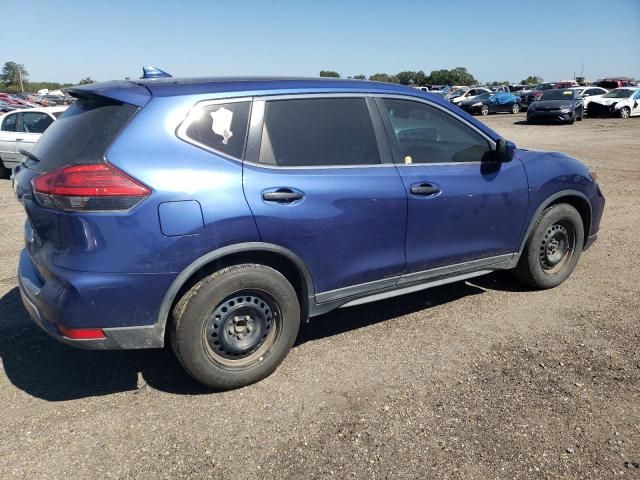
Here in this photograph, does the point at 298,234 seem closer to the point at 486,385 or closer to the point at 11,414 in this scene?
the point at 486,385

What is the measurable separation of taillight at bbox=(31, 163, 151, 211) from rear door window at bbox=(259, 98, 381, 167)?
2.48ft

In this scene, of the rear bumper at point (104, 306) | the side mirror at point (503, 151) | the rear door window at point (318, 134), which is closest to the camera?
the rear bumper at point (104, 306)

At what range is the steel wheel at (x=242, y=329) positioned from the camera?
2.99 meters

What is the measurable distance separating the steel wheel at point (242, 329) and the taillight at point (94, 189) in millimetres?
792

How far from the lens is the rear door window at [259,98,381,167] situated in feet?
10.1

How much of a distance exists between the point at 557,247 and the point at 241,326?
3007 millimetres

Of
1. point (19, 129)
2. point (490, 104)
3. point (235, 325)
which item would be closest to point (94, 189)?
point (235, 325)

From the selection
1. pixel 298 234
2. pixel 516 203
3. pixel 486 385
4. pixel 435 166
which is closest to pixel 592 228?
pixel 516 203

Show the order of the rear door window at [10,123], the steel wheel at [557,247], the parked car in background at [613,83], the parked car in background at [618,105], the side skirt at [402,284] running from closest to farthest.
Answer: the side skirt at [402,284] → the steel wheel at [557,247] → the rear door window at [10,123] → the parked car in background at [618,105] → the parked car in background at [613,83]

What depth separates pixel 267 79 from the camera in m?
3.34

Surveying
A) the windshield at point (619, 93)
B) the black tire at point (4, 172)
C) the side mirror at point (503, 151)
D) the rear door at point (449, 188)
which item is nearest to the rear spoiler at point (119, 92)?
the rear door at point (449, 188)

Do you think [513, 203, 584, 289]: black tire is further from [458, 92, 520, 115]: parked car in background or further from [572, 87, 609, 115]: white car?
[458, 92, 520, 115]: parked car in background

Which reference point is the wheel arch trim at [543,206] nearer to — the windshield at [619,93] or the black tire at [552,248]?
the black tire at [552,248]

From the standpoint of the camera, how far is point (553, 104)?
23.0m
